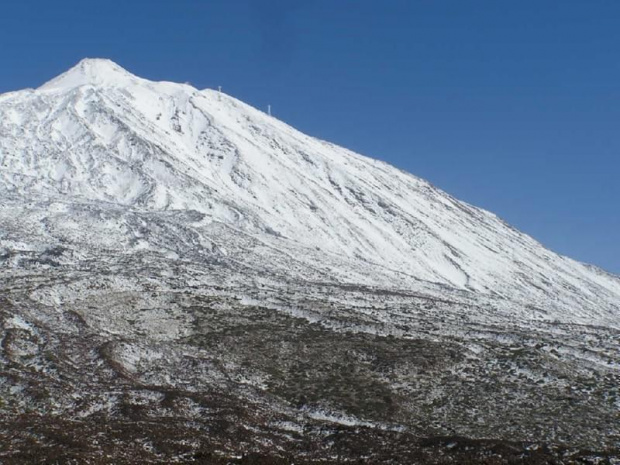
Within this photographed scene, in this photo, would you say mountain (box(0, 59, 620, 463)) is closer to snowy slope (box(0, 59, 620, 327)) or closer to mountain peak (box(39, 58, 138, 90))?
snowy slope (box(0, 59, 620, 327))

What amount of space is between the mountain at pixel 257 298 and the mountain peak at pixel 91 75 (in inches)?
377

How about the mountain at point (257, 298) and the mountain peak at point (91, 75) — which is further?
the mountain peak at point (91, 75)

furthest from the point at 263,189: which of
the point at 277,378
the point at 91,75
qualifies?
the point at 277,378

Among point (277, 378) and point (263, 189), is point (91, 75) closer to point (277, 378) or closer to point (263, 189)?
point (263, 189)

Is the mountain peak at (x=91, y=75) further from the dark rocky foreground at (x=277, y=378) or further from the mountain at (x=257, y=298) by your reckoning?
the dark rocky foreground at (x=277, y=378)

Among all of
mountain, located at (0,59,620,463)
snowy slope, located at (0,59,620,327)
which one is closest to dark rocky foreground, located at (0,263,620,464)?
mountain, located at (0,59,620,463)

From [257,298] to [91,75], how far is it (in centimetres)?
12926

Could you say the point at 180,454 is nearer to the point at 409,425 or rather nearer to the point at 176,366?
the point at 409,425

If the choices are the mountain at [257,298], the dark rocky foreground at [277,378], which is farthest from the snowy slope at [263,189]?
the dark rocky foreground at [277,378]

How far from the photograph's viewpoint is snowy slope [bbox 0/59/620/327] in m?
117

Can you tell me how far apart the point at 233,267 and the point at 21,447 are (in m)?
55.0

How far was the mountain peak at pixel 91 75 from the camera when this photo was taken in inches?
6939

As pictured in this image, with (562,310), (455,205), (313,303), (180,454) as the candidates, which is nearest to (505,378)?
(313,303)

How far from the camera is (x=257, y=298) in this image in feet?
229
